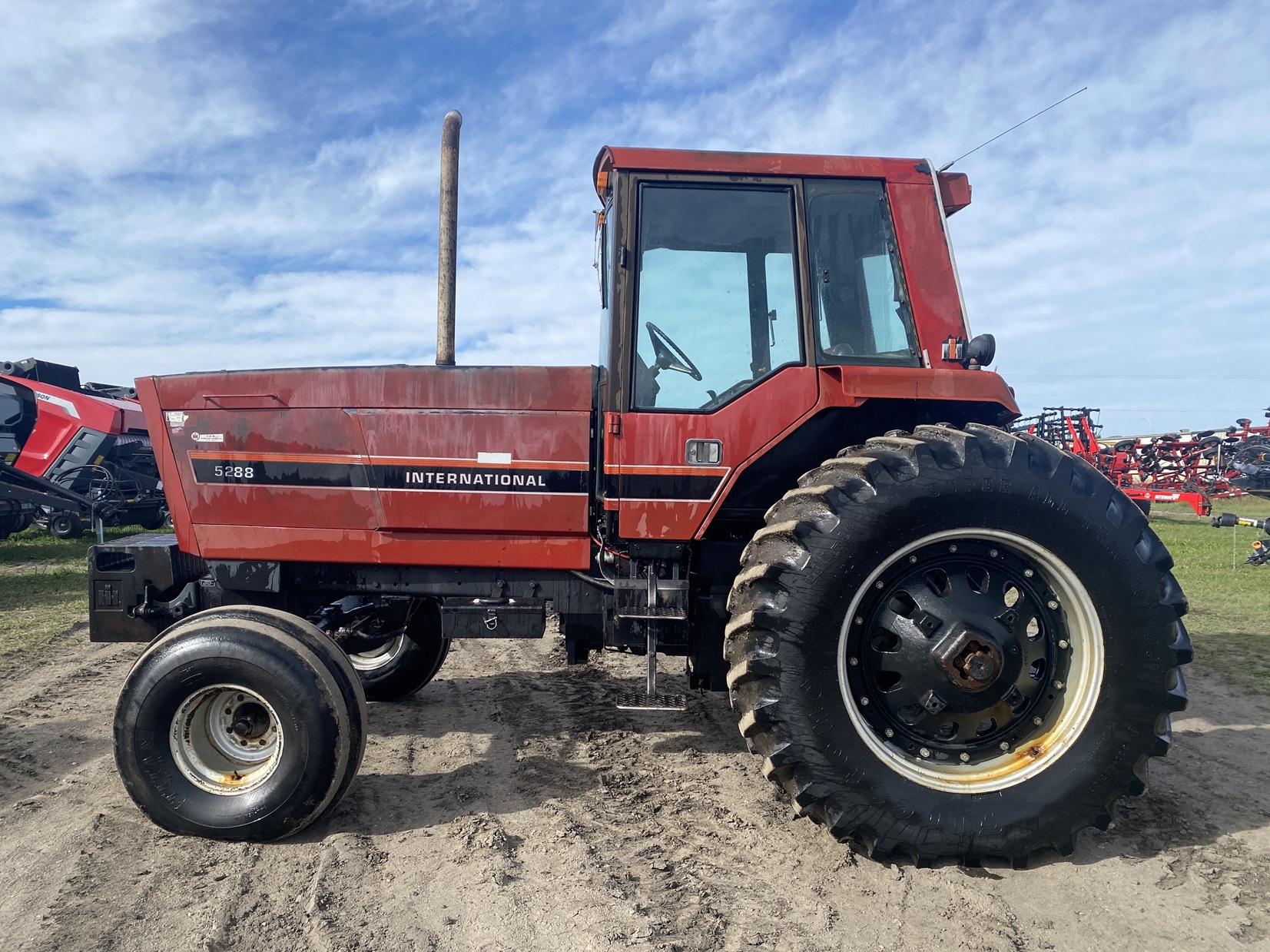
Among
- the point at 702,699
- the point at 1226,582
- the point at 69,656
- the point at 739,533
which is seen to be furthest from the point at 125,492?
the point at 1226,582

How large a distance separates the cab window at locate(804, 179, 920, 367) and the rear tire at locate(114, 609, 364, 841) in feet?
8.18

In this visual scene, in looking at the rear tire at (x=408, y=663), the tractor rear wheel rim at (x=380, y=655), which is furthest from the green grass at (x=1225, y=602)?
the tractor rear wheel rim at (x=380, y=655)

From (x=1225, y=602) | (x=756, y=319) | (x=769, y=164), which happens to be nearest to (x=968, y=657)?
(x=756, y=319)

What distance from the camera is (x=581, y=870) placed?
9.14 ft

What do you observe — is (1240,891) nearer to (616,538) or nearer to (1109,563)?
(1109,563)

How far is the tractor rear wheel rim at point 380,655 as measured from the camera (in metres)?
4.64

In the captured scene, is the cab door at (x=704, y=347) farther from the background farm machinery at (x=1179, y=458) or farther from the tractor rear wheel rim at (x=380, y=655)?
the background farm machinery at (x=1179, y=458)

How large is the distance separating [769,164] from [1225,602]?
25.4 feet

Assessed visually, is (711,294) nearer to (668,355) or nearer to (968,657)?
(668,355)

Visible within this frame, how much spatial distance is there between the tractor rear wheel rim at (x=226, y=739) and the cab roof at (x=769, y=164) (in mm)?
2659

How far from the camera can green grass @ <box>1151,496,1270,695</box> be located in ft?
18.8

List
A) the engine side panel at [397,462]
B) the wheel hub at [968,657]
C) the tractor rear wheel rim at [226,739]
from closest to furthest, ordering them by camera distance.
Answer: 1. the wheel hub at [968,657]
2. the tractor rear wheel rim at [226,739]
3. the engine side panel at [397,462]

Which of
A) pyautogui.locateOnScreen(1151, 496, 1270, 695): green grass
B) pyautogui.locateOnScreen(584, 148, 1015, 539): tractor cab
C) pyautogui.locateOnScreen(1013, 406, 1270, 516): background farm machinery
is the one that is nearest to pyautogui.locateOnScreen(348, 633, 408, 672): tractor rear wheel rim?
pyautogui.locateOnScreen(584, 148, 1015, 539): tractor cab

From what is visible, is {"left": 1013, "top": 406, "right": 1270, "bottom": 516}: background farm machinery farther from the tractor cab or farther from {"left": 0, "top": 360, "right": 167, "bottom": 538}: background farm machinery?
{"left": 0, "top": 360, "right": 167, "bottom": 538}: background farm machinery
